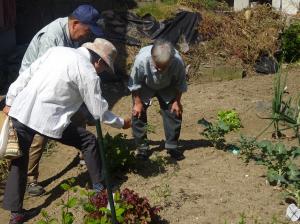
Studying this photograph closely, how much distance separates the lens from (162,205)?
4812 millimetres

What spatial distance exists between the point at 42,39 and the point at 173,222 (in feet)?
6.38

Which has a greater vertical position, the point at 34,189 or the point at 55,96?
the point at 55,96

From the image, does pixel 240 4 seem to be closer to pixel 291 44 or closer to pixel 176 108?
pixel 291 44

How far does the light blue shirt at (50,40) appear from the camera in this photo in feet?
16.4

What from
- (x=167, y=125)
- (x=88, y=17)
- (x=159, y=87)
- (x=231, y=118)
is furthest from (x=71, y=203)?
(x=231, y=118)

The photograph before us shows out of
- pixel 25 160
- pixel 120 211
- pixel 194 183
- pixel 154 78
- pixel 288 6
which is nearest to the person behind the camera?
pixel 120 211

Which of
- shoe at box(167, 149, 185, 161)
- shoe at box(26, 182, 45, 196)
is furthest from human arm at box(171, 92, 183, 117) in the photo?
shoe at box(26, 182, 45, 196)

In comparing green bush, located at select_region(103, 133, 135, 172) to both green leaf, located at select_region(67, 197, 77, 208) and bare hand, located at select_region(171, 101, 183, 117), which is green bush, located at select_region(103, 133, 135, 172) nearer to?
bare hand, located at select_region(171, 101, 183, 117)

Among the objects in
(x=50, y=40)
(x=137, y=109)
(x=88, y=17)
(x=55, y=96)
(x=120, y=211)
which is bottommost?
(x=120, y=211)

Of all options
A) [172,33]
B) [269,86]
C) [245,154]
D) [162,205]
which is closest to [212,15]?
[172,33]

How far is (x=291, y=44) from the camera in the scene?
1012 centimetres

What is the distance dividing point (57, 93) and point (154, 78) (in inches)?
48.1

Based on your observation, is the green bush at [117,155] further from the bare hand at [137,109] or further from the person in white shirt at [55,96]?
the person in white shirt at [55,96]

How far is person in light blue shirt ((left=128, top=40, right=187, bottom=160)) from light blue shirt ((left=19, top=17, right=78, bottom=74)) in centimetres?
65
